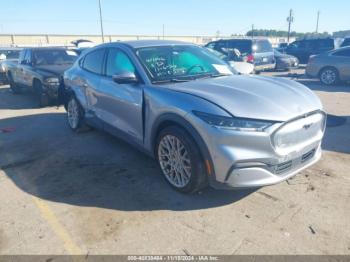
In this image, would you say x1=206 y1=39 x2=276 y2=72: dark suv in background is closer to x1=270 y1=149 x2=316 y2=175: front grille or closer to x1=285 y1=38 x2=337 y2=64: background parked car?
x1=285 y1=38 x2=337 y2=64: background parked car

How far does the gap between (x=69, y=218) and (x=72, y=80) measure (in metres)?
→ 3.32

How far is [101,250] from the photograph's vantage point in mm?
2838

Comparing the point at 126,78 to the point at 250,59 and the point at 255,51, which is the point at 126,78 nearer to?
the point at 250,59

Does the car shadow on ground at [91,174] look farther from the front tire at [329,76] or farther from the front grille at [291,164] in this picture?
the front tire at [329,76]

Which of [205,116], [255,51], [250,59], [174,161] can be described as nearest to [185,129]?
[205,116]

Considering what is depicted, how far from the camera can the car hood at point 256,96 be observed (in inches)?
123

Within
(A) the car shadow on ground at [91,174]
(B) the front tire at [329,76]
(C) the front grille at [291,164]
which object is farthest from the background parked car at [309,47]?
(C) the front grille at [291,164]

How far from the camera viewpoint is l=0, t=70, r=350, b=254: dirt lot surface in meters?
2.88

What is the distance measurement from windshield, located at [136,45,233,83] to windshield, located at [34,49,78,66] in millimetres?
6540

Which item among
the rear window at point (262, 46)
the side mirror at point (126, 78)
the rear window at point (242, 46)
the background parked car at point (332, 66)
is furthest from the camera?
the rear window at point (262, 46)

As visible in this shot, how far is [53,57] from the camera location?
10117 mm

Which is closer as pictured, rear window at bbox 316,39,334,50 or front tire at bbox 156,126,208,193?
front tire at bbox 156,126,208,193

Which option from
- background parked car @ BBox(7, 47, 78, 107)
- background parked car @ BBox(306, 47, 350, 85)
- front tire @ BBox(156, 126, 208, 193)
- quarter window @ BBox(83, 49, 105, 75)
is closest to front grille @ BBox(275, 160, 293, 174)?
front tire @ BBox(156, 126, 208, 193)

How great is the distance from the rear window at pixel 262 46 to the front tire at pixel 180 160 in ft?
38.7
